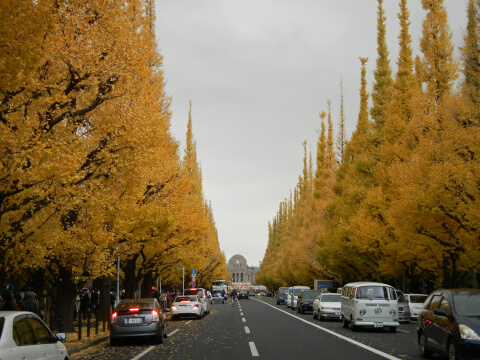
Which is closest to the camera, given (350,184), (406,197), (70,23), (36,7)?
(36,7)

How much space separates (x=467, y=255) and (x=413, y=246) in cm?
407

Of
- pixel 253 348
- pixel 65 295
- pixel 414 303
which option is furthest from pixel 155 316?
pixel 414 303

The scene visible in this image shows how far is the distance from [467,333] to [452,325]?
0.60 m

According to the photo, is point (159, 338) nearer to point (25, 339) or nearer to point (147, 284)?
point (25, 339)

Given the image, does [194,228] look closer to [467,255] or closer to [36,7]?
[467,255]

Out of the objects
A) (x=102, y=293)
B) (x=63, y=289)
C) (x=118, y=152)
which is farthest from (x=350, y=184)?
(x=118, y=152)

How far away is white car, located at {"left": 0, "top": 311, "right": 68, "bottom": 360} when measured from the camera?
6.95 metres

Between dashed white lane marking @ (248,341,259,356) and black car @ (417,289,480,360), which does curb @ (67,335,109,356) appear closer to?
dashed white lane marking @ (248,341,259,356)

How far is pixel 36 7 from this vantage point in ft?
36.2

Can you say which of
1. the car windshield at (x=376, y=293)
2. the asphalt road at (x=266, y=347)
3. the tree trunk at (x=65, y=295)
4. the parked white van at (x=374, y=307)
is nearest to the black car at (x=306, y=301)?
the parked white van at (x=374, y=307)

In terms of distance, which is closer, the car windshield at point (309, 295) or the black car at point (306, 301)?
the black car at point (306, 301)

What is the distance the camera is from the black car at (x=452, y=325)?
1041 cm

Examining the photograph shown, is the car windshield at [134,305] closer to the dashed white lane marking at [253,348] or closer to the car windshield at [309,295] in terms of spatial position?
the dashed white lane marking at [253,348]

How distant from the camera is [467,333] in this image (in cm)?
1048
